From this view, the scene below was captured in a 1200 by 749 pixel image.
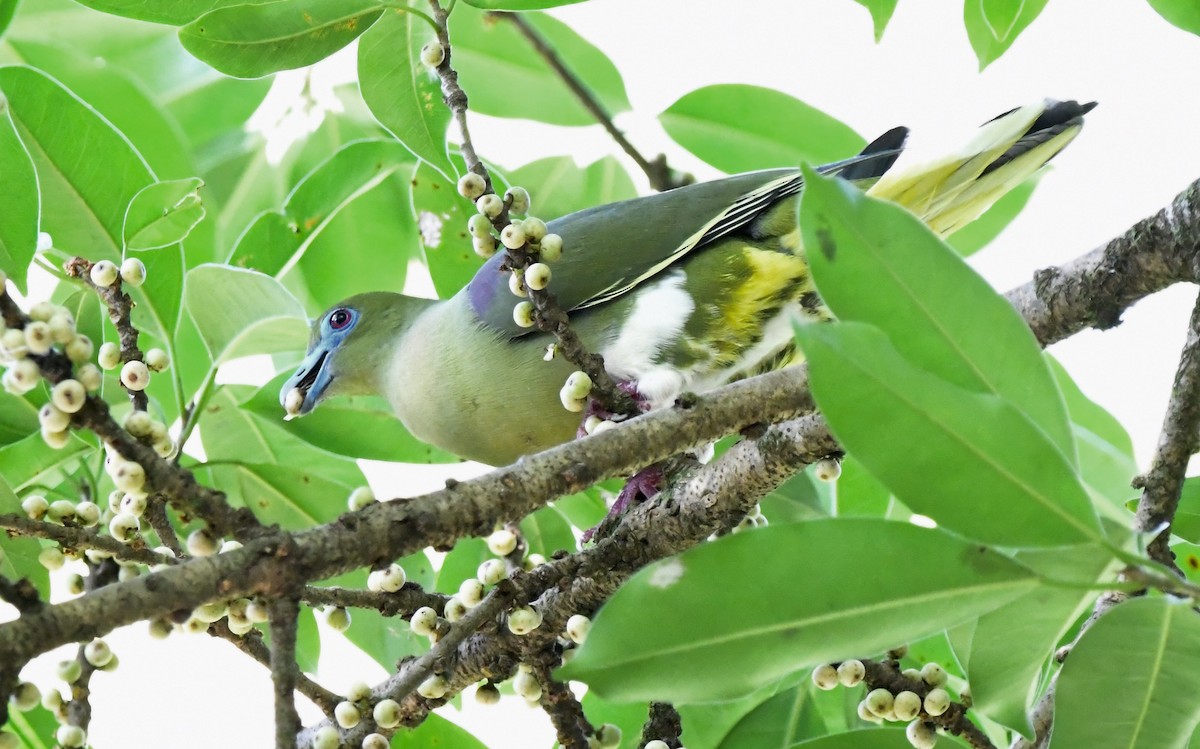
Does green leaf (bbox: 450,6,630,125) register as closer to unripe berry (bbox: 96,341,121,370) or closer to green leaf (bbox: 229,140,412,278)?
green leaf (bbox: 229,140,412,278)

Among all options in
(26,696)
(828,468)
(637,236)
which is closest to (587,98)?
(637,236)

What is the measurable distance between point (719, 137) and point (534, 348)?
61 cm

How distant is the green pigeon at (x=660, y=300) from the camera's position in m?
1.74

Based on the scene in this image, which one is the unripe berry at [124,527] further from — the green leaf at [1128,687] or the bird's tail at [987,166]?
the bird's tail at [987,166]

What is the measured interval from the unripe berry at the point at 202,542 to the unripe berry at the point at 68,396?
14cm

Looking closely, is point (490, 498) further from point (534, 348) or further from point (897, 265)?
point (534, 348)

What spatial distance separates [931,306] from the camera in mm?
847

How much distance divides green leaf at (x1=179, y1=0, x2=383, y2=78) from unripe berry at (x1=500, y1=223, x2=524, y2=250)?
350mm

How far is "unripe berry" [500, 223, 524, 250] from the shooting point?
1231 mm

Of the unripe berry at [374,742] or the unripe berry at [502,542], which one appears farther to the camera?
the unripe berry at [502,542]

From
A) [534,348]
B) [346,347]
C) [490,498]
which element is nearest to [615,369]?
[534,348]

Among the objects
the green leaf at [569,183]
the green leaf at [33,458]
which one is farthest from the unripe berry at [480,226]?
the green leaf at [569,183]

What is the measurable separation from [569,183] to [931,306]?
4.57ft

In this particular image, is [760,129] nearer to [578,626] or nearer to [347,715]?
[578,626]
